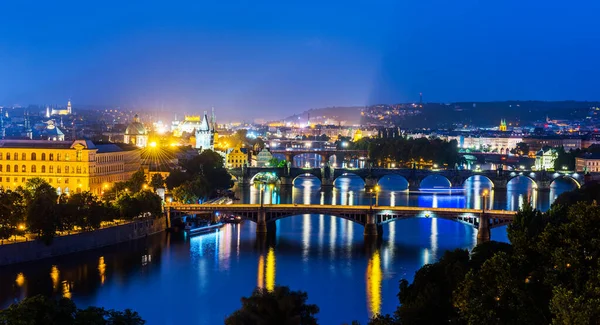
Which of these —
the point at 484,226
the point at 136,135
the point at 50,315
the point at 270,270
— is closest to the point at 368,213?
the point at 484,226

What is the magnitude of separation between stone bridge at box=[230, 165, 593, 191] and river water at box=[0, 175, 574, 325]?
65.9 ft

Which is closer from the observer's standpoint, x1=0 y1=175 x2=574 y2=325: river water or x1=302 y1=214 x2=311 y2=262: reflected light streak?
x1=0 y1=175 x2=574 y2=325: river water

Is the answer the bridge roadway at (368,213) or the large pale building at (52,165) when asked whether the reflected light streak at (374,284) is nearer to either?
the bridge roadway at (368,213)

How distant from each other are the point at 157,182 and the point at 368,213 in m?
12.0

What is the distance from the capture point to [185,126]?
380 ft

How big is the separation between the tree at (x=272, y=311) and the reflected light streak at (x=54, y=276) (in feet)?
35.4

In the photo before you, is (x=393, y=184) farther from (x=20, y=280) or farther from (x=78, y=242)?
(x=20, y=280)

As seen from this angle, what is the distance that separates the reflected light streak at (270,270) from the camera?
2869 centimetres

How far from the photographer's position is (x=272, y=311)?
18.0 m

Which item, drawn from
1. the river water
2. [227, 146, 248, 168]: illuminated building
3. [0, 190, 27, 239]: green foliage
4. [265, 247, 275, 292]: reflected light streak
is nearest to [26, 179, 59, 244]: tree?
[0, 190, 27, 239]: green foliage

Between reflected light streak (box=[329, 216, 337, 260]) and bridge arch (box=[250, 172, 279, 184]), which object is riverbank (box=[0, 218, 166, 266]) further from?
bridge arch (box=[250, 172, 279, 184])

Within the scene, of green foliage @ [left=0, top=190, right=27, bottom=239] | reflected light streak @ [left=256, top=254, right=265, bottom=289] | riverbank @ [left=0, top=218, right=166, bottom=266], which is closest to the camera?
reflected light streak @ [left=256, top=254, right=265, bottom=289]

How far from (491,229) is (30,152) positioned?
19.5 meters

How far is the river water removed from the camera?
26.5 meters
